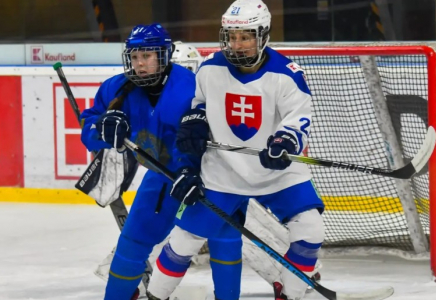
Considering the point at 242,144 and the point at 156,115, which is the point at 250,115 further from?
the point at 156,115

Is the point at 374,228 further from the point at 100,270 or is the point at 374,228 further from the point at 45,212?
the point at 45,212

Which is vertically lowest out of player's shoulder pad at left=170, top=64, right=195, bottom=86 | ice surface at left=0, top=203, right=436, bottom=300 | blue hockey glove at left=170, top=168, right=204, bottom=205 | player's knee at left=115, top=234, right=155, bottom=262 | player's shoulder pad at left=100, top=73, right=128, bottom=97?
ice surface at left=0, top=203, right=436, bottom=300

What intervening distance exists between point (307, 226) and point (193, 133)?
0.45 metres

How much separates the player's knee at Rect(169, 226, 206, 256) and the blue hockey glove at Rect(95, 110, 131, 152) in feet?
1.06

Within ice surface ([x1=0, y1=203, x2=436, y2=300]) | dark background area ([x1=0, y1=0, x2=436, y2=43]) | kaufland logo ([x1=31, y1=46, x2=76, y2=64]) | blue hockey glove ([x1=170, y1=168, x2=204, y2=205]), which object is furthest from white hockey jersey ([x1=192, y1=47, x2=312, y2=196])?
kaufland logo ([x1=31, y1=46, x2=76, y2=64])

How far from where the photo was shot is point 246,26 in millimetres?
2961

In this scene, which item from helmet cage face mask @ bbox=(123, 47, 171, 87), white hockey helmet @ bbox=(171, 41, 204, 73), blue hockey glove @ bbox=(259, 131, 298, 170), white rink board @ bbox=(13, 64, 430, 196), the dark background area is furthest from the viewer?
white rink board @ bbox=(13, 64, 430, 196)

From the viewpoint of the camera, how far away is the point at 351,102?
4.59 metres

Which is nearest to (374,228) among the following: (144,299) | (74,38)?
(144,299)

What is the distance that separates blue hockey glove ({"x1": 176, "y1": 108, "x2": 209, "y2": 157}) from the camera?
296 centimetres

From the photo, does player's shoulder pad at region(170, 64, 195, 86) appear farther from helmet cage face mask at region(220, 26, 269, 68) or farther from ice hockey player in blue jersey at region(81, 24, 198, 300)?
helmet cage face mask at region(220, 26, 269, 68)

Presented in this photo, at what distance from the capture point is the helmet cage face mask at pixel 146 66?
306 centimetres

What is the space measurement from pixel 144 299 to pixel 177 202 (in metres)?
0.70

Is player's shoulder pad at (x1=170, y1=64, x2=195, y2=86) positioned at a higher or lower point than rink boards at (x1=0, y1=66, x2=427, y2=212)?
higher
